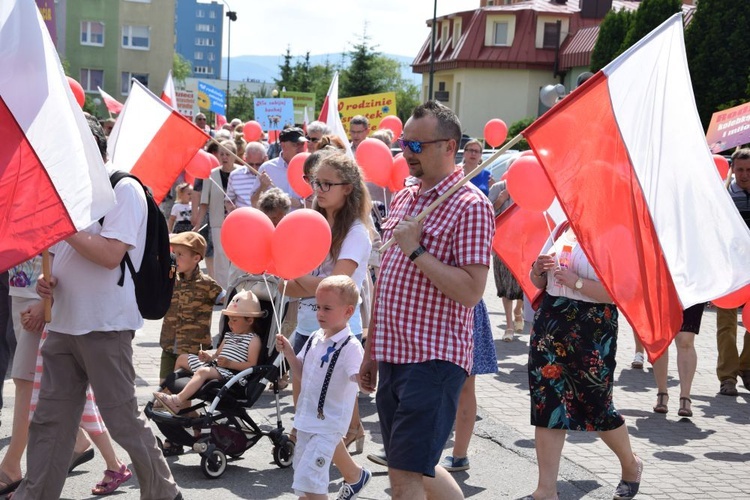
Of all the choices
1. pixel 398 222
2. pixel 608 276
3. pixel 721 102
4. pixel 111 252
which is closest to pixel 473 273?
pixel 398 222

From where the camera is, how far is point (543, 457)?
6082 mm

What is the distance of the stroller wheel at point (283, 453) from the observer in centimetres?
666

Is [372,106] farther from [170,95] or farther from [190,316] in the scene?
[190,316]

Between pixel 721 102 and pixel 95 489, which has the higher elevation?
pixel 721 102

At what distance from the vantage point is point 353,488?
→ 19.2ft

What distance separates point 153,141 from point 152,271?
2849mm

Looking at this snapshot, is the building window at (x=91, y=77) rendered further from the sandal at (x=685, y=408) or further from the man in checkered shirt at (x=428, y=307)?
the man in checkered shirt at (x=428, y=307)

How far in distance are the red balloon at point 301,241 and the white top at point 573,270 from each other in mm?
1325

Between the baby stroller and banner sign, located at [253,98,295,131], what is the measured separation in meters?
15.8

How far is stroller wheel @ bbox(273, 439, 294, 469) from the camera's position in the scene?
666cm

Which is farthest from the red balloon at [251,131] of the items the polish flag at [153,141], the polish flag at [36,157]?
the polish flag at [36,157]

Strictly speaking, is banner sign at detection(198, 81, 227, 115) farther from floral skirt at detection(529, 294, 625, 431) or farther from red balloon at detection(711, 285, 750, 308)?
floral skirt at detection(529, 294, 625, 431)

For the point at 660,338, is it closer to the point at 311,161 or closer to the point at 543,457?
the point at 543,457

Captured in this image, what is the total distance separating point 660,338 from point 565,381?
1.20 meters
